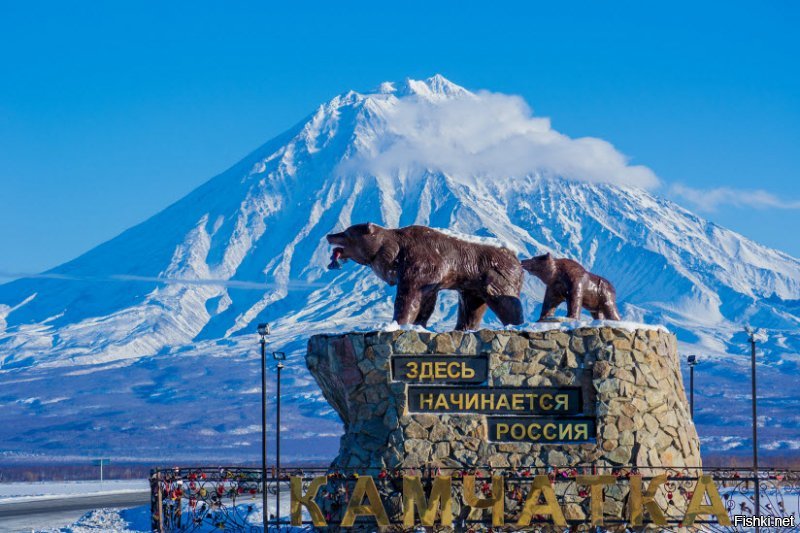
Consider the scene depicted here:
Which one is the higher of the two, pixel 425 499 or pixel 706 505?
pixel 425 499

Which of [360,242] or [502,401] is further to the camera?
[360,242]

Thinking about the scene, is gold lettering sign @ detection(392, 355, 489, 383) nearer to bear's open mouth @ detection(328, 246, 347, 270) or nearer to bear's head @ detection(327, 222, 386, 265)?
bear's head @ detection(327, 222, 386, 265)

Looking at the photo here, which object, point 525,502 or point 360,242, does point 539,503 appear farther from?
point 360,242

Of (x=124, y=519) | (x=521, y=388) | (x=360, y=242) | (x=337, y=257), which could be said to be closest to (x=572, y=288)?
(x=521, y=388)

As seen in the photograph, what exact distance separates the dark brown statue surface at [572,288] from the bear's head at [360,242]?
2521 mm

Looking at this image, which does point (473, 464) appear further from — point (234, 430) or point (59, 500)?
point (234, 430)

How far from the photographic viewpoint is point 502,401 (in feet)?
72.3

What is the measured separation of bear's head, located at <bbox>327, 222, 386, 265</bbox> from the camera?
2388 cm

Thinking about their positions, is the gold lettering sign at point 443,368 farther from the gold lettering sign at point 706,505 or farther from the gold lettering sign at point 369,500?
the gold lettering sign at point 706,505

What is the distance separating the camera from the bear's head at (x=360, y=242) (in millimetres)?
23875

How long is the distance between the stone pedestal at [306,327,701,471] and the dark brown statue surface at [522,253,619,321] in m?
1.92

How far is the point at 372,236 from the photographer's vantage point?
78.3 feet

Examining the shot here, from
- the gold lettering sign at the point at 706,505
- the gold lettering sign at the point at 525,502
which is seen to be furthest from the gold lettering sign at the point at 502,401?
the gold lettering sign at the point at 706,505

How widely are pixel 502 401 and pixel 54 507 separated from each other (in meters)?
27.3
